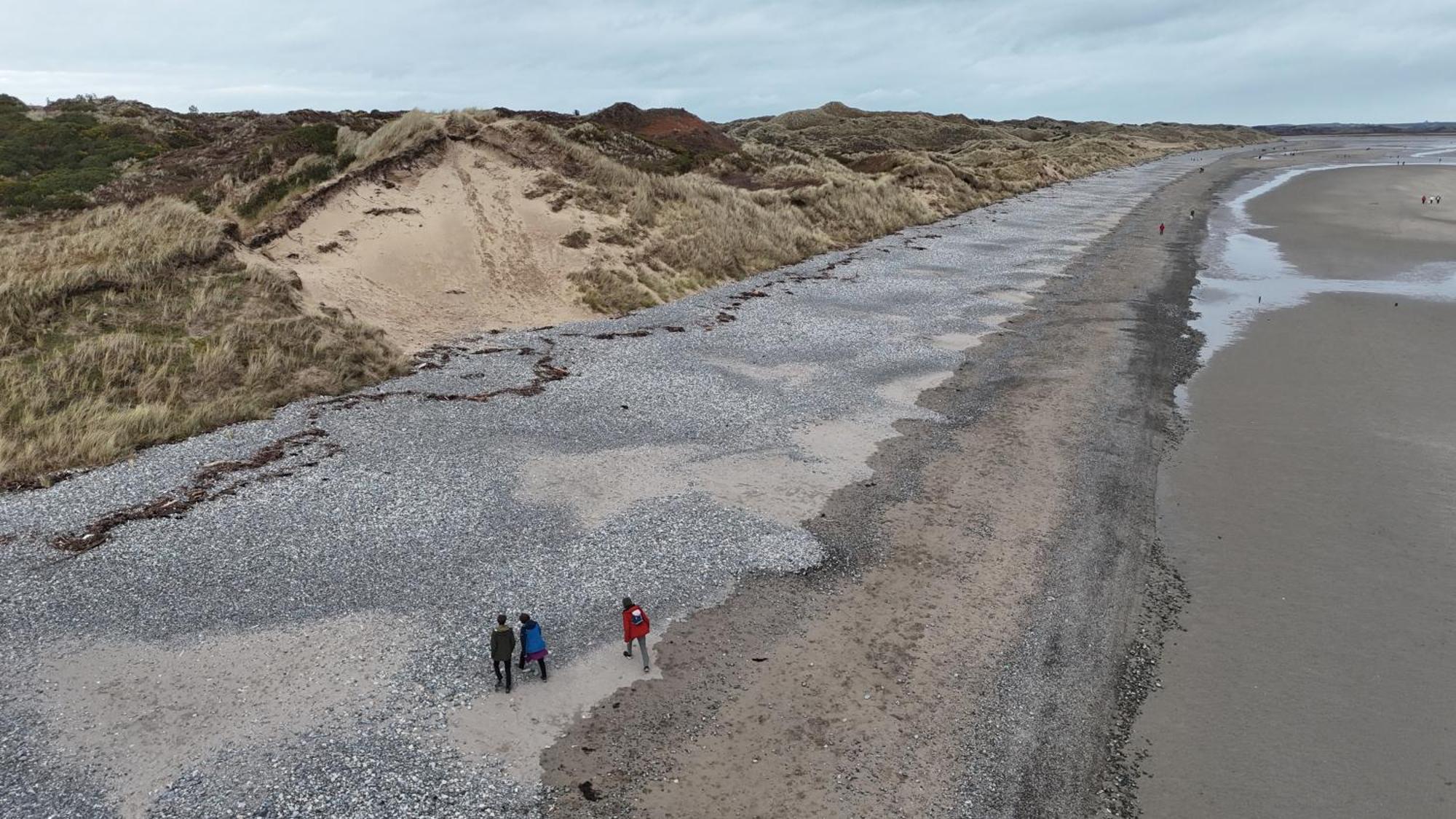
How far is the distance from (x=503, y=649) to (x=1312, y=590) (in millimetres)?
10304

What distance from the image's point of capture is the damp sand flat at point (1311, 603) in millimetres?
7605

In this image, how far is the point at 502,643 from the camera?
815 centimetres

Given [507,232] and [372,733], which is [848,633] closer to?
[372,733]

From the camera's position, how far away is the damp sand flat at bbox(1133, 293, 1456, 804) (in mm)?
7605

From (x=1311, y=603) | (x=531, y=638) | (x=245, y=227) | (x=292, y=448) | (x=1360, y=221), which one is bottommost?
(x=1311, y=603)

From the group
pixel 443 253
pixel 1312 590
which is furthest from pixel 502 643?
pixel 443 253

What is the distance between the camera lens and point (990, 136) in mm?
119625

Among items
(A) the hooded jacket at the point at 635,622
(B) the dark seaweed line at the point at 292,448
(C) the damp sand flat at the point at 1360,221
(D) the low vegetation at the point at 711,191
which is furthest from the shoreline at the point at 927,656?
(C) the damp sand flat at the point at 1360,221

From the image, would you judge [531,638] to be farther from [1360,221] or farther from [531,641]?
[1360,221]

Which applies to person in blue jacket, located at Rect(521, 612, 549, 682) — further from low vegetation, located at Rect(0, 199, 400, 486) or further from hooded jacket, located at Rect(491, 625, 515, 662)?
low vegetation, located at Rect(0, 199, 400, 486)

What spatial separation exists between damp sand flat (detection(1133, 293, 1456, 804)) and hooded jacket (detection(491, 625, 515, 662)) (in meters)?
6.28

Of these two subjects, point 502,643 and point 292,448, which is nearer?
point 502,643

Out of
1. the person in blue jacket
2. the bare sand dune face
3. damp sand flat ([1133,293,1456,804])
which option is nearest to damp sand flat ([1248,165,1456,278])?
damp sand flat ([1133,293,1456,804])

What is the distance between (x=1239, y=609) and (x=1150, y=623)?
130cm
